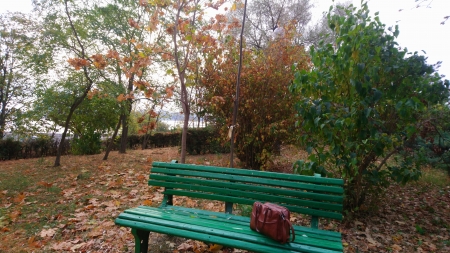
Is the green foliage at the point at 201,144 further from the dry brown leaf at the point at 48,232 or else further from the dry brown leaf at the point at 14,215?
the dry brown leaf at the point at 48,232

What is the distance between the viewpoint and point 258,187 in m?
2.70

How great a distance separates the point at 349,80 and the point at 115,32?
759 centimetres

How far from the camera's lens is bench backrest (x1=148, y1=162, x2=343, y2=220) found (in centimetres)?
245

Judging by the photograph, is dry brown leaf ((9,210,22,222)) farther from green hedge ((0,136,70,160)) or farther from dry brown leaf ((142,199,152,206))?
green hedge ((0,136,70,160))

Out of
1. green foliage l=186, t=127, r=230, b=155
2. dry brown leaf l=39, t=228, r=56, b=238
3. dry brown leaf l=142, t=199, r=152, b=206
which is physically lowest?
dry brown leaf l=39, t=228, r=56, b=238

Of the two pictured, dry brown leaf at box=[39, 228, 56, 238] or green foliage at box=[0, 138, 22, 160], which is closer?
dry brown leaf at box=[39, 228, 56, 238]

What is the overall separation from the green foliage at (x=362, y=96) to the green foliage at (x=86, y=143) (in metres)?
10.4

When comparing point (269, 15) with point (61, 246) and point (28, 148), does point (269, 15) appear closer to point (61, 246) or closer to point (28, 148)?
point (28, 148)

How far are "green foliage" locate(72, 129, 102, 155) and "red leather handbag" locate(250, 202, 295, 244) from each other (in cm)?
1098

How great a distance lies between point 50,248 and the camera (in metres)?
2.88

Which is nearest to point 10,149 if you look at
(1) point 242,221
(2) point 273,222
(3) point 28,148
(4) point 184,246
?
(3) point 28,148

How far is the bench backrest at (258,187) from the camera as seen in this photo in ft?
8.04

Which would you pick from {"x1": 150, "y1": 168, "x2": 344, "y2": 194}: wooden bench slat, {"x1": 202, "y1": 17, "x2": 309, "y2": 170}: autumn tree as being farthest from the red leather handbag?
{"x1": 202, "y1": 17, "x2": 309, "y2": 170}: autumn tree

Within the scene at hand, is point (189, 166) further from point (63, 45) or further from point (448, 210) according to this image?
point (63, 45)
